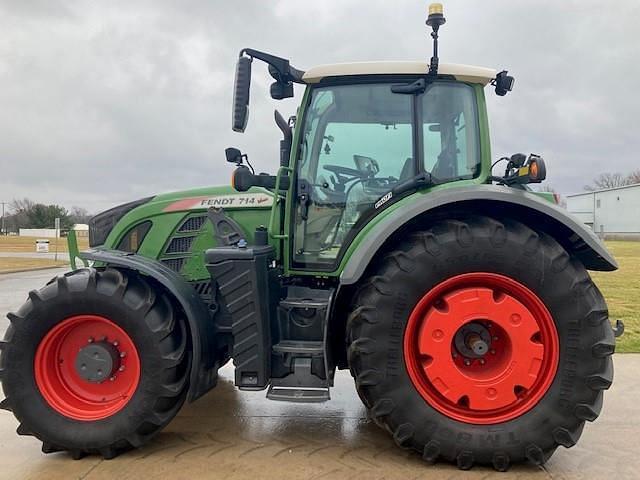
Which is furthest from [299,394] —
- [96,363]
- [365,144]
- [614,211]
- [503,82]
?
[614,211]

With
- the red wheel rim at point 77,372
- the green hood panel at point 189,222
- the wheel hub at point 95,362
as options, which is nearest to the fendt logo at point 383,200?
the green hood panel at point 189,222

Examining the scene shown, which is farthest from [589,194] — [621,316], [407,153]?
[407,153]

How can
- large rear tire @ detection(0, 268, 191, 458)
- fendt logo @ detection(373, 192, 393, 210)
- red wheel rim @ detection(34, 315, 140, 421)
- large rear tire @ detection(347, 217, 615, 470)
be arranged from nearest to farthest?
large rear tire @ detection(347, 217, 615, 470) < large rear tire @ detection(0, 268, 191, 458) < red wheel rim @ detection(34, 315, 140, 421) < fendt logo @ detection(373, 192, 393, 210)

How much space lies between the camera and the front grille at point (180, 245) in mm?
4078

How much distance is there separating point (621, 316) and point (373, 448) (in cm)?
683

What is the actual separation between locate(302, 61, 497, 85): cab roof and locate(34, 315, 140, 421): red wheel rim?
2191mm

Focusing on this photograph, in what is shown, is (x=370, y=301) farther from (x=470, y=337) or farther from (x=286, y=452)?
(x=286, y=452)

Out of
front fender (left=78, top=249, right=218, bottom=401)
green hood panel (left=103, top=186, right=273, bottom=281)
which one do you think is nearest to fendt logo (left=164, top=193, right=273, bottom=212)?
green hood panel (left=103, top=186, right=273, bottom=281)

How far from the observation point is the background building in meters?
51.7

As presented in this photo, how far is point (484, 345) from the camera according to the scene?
3.11 meters

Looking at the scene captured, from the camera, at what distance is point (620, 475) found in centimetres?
301

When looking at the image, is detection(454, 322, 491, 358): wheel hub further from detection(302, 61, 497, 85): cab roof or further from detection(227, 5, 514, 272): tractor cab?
detection(302, 61, 497, 85): cab roof

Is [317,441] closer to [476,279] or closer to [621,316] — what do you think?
[476,279]

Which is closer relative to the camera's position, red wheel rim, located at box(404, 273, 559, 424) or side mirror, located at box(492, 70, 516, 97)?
red wheel rim, located at box(404, 273, 559, 424)
